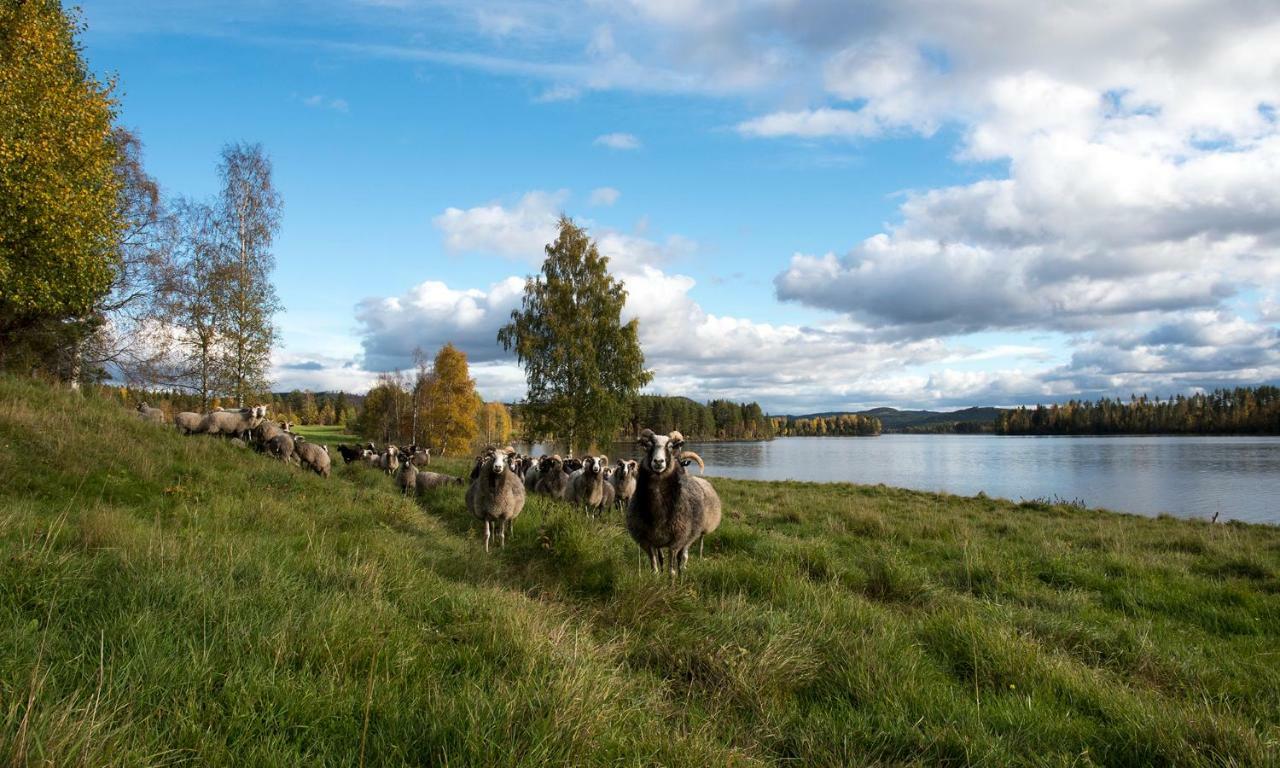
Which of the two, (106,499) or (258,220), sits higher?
(258,220)

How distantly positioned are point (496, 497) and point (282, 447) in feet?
35.6

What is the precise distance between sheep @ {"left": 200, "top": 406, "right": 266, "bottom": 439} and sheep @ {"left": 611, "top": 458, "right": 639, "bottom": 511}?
12648mm

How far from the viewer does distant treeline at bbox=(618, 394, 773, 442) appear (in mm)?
117188

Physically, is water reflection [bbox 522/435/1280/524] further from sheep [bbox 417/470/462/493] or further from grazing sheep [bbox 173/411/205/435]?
grazing sheep [bbox 173/411/205/435]

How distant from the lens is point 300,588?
459 cm

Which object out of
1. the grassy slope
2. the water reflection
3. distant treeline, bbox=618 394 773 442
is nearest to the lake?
the water reflection

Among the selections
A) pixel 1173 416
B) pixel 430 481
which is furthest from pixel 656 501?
pixel 1173 416

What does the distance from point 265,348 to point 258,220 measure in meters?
5.49

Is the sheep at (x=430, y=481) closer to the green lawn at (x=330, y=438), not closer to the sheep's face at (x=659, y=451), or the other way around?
the sheep's face at (x=659, y=451)

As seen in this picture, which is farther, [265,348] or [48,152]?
[265,348]

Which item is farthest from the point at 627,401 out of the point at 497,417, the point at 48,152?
the point at 497,417

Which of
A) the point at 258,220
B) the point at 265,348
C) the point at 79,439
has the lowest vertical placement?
the point at 79,439

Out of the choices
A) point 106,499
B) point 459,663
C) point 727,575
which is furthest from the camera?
point 106,499

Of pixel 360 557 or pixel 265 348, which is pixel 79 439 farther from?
pixel 265 348
